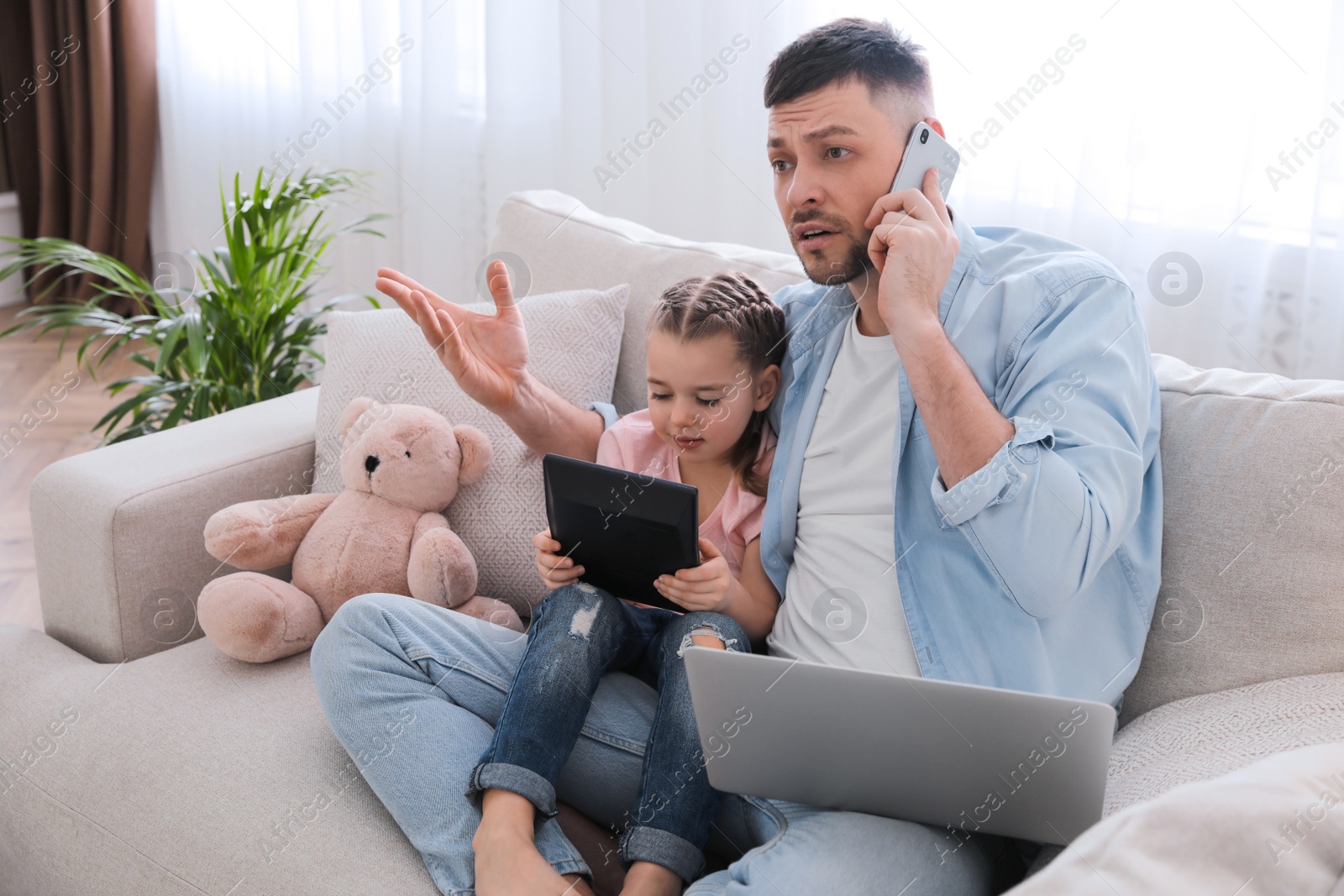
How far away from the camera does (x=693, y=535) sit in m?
1.12

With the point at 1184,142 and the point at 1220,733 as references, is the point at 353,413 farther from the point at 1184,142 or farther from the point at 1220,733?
the point at 1184,142

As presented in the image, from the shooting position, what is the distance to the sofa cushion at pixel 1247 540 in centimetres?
105

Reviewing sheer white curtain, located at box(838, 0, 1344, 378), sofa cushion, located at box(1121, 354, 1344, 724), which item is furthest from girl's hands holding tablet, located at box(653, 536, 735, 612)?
sheer white curtain, located at box(838, 0, 1344, 378)

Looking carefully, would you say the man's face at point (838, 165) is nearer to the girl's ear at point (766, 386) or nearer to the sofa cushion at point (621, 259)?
the girl's ear at point (766, 386)

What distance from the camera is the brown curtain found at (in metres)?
3.72

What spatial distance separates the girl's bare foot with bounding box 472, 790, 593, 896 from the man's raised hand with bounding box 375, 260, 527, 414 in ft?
1.81

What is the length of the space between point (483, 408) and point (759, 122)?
3.93 ft

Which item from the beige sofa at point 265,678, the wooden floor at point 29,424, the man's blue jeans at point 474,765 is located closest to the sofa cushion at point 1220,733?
the beige sofa at point 265,678

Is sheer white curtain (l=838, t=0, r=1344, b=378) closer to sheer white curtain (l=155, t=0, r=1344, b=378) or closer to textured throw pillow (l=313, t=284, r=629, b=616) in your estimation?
sheer white curtain (l=155, t=0, r=1344, b=378)

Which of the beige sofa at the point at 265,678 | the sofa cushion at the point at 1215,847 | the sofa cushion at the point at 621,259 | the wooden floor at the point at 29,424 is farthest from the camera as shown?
the wooden floor at the point at 29,424

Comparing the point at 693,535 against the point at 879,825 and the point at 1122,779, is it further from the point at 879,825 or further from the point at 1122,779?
the point at 1122,779

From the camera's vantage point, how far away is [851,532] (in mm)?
1225

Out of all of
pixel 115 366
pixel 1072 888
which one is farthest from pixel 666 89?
pixel 115 366

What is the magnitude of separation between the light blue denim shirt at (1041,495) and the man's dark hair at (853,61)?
19 centimetres
